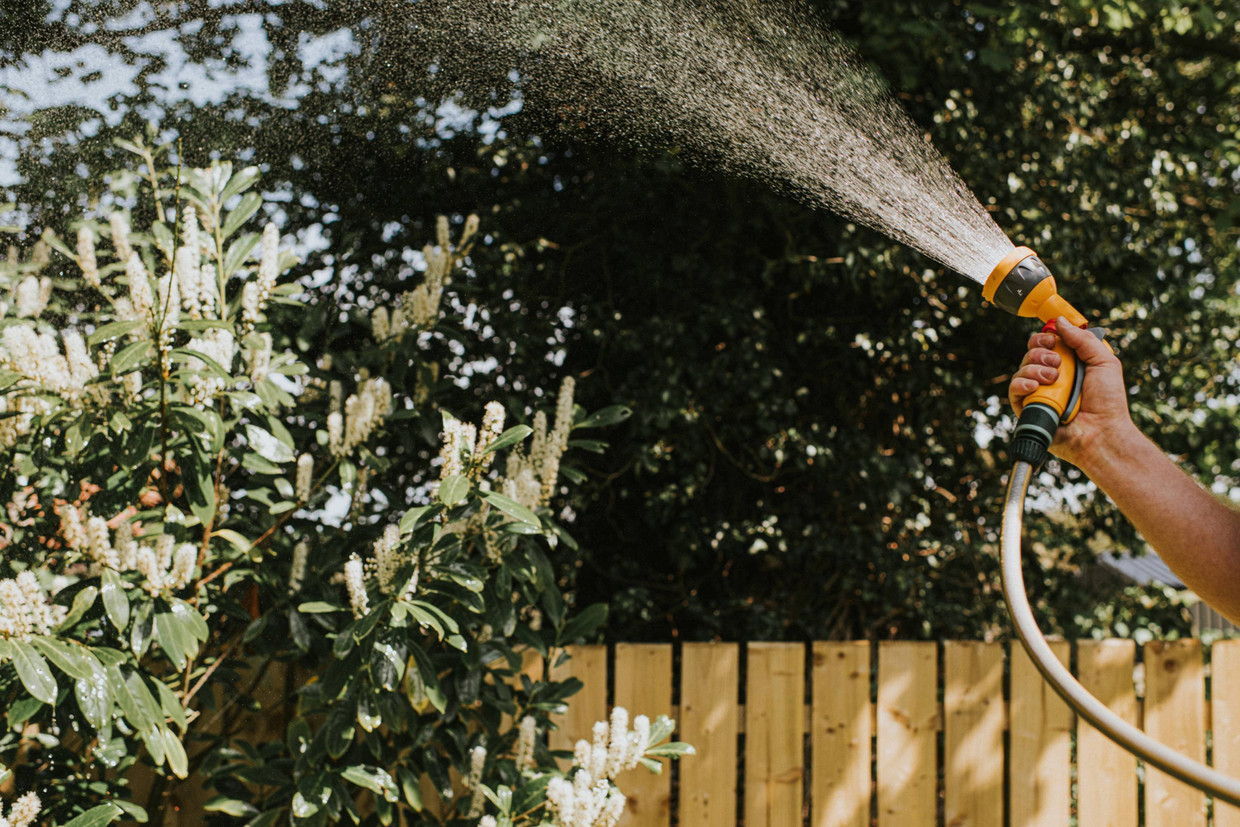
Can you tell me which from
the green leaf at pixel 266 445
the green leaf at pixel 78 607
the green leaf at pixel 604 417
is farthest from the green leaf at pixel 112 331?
the green leaf at pixel 604 417

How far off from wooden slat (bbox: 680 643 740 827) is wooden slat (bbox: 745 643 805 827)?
6 cm

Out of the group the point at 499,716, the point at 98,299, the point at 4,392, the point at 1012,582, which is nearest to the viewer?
the point at 1012,582

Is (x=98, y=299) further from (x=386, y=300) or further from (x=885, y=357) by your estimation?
(x=885, y=357)

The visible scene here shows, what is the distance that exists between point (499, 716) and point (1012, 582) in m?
1.59

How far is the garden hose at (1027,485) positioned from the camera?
1006 millimetres

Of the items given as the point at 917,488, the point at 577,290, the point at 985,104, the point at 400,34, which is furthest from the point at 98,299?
the point at 985,104

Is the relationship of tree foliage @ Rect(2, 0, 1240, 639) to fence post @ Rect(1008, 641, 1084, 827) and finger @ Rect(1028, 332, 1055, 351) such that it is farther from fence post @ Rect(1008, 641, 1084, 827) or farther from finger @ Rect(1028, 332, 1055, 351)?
finger @ Rect(1028, 332, 1055, 351)

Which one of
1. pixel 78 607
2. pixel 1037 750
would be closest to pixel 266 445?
pixel 78 607

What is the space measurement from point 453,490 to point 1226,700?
3.02m

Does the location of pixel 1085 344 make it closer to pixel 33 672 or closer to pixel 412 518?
pixel 412 518

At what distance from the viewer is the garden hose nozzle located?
1490mm

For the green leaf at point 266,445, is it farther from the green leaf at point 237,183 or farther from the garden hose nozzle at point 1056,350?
the garden hose nozzle at point 1056,350

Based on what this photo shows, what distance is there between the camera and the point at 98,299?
2715 mm

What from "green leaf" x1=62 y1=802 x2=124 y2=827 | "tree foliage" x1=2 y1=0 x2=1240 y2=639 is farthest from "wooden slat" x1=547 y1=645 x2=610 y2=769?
"green leaf" x1=62 y1=802 x2=124 y2=827
